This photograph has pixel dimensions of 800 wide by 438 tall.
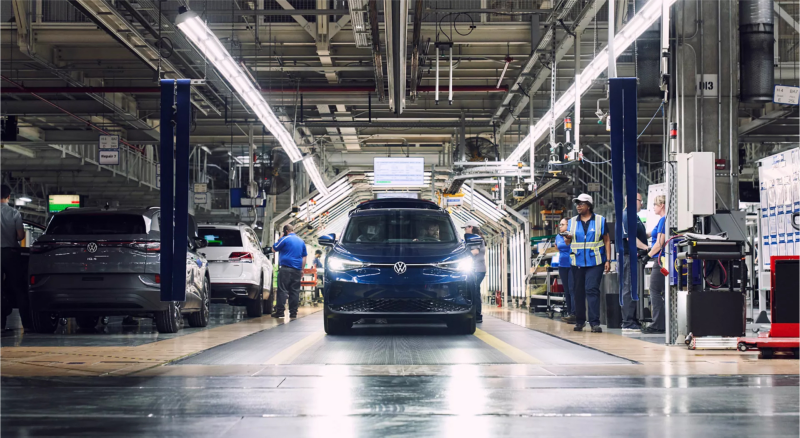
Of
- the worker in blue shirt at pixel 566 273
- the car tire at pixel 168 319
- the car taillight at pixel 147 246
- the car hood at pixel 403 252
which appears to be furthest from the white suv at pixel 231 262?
the worker in blue shirt at pixel 566 273

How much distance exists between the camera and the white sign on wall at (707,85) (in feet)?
35.2

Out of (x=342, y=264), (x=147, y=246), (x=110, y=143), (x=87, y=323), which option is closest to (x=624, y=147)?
(x=342, y=264)

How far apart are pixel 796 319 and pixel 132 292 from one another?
23.4ft

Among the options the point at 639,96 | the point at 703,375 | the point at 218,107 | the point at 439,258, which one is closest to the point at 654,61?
the point at 639,96

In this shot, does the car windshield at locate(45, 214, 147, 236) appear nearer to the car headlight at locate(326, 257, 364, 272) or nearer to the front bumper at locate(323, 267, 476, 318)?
the car headlight at locate(326, 257, 364, 272)

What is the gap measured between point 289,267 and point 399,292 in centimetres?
629

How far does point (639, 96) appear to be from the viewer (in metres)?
12.6

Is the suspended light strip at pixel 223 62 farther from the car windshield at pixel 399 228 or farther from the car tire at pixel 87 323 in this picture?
the car tire at pixel 87 323

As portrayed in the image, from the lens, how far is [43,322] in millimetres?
11391

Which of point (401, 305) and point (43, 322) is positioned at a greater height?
point (401, 305)

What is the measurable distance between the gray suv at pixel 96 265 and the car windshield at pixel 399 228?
2.44 meters

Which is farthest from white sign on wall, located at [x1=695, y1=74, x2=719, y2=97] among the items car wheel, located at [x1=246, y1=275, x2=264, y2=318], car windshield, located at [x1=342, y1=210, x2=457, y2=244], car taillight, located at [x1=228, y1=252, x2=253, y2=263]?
car wheel, located at [x1=246, y1=275, x2=264, y2=318]

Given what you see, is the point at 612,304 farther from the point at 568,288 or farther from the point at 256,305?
the point at 256,305

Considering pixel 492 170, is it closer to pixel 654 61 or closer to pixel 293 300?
pixel 293 300
